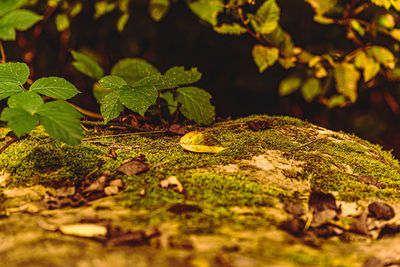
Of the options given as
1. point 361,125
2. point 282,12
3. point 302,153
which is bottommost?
point 361,125

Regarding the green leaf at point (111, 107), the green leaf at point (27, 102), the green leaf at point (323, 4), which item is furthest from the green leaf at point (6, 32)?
the green leaf at point (323, 4)

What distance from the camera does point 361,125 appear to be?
12.7ft

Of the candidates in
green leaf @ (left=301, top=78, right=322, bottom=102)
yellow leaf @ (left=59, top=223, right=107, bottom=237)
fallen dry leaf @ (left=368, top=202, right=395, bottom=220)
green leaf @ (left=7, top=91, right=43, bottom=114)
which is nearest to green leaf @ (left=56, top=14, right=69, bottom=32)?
green leaf @ (left=7, top=91, right=43, bottom=114)

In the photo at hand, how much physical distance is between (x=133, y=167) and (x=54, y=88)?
63 cm

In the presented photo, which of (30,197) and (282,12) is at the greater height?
(282,12)

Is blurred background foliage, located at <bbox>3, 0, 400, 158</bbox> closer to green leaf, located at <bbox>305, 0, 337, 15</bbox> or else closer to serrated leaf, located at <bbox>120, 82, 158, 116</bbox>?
green leaf, located at <bbox>305, 0, 337, 15</bbox>

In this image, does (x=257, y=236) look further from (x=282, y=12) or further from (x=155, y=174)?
(x=282, y=12)

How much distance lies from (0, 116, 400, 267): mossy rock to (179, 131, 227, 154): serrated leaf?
0.04m

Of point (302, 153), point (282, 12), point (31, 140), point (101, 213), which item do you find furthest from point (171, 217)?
point (282, 12)

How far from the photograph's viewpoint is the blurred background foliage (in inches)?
113

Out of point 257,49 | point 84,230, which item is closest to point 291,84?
point 257,49

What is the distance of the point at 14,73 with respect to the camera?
1.72 metres

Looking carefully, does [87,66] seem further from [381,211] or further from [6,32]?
[381,211]

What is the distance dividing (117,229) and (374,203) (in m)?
1.06
